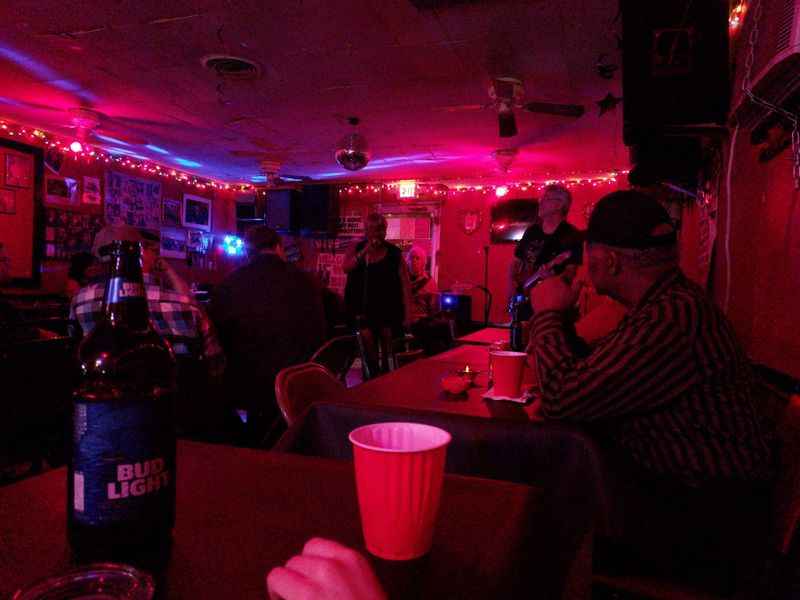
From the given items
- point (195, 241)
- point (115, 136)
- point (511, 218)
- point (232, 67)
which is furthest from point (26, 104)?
point (511, 218)

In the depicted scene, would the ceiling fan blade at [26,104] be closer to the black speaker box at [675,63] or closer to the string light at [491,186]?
the string light at [491,186]

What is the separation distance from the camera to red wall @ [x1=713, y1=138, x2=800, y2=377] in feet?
6.20

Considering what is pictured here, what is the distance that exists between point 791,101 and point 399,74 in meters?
3.20

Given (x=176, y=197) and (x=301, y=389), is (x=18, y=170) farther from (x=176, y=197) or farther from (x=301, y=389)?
(x=301, y=389)

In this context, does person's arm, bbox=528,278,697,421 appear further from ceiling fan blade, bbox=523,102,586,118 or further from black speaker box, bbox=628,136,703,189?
ceiling fan blade, bbox=523,102,586,118

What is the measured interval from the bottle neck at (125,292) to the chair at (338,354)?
228cm

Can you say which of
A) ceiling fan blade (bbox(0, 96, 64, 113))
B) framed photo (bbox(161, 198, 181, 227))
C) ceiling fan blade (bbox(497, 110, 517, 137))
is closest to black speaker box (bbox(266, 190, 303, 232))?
framed photo (bbox(161, 198, 181, 227))

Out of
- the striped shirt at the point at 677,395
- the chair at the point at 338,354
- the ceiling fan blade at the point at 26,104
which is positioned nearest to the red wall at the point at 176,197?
the ceiling fan blade at the point at 26,104

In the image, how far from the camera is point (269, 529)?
59 centimetres

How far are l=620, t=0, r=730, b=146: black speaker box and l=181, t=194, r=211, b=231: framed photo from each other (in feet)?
26.6

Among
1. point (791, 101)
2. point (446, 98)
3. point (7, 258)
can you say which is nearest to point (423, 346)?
point (446, 98)

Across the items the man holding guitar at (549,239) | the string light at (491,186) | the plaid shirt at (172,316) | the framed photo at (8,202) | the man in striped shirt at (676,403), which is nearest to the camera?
the man in striped shirt at (676,403)

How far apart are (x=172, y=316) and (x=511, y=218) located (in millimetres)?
7080

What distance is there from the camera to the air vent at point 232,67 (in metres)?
4.22
